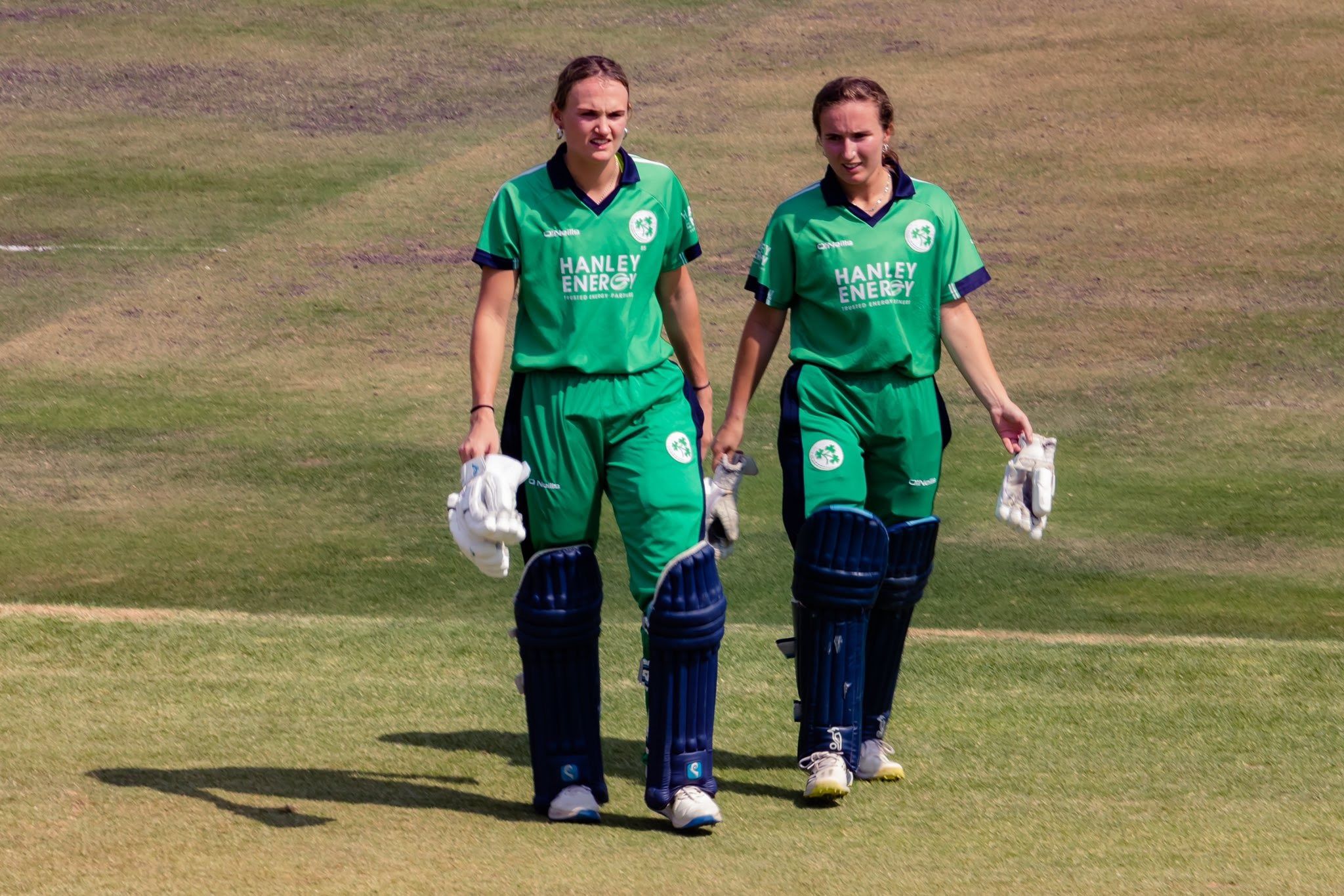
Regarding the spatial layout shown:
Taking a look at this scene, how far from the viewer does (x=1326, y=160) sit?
1582cm

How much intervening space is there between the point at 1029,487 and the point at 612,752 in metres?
1.52

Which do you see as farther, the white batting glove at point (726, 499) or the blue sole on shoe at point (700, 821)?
the white batting glove at point (726, 499)

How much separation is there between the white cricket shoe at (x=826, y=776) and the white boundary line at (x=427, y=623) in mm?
1666

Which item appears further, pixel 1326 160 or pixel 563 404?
pixel 1326 160

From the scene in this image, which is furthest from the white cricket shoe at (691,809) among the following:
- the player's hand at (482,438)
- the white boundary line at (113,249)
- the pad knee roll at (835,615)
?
the white boundary line at (113,249)

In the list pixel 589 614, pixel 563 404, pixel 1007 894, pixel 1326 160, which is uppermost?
pixel 1326 160

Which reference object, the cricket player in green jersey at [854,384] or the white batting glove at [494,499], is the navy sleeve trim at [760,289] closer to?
the cricket player in green jersey at [854,384]

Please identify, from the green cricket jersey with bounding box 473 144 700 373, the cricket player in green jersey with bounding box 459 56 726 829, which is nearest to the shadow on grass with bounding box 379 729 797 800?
the cricket player in green jersey with bounding box 459 56 726 829

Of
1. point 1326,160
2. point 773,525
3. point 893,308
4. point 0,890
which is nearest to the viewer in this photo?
point 0,890

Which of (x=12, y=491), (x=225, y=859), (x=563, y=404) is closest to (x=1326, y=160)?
(x=12, y=491)

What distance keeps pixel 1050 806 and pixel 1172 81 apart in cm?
1386

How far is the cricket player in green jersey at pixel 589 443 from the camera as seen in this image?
4.93 meters

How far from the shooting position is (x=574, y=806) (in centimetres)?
496

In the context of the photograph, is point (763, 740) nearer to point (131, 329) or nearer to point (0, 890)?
point (0, 890)
